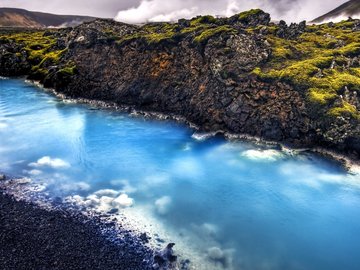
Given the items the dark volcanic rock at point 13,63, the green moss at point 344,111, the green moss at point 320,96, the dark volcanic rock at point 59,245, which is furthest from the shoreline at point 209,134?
the dark volcanic rock at point 13,63

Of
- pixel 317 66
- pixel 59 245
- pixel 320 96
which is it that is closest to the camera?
pixel 59 245

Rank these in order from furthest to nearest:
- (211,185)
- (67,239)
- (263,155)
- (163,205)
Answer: (263,155) → (211,185) → (163,205) → (67,239)

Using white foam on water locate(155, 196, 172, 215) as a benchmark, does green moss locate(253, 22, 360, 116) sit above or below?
above

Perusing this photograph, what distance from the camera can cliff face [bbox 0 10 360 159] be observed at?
4825 centimetres

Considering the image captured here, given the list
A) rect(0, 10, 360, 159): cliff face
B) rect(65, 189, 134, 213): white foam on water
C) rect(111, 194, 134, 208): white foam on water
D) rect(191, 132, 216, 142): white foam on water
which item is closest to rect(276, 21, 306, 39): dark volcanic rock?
rect(0, 10, 360, 159): cliff face

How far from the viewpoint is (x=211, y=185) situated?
4009 centimetres

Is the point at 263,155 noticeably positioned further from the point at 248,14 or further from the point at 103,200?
the point at 248,14

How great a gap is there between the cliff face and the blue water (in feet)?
15.1

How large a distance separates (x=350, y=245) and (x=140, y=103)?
152 feet

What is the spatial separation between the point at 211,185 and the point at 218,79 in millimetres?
23820

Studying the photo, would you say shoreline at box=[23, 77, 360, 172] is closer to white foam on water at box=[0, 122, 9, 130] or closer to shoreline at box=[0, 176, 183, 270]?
white foam on water at box=[0, 122, 9, 130]

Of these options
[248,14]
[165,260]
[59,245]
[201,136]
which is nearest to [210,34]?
[201,136]

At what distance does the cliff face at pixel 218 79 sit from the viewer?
48250 millimetres

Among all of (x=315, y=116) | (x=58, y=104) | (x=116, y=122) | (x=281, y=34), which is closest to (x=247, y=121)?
(x=315, y=116)
